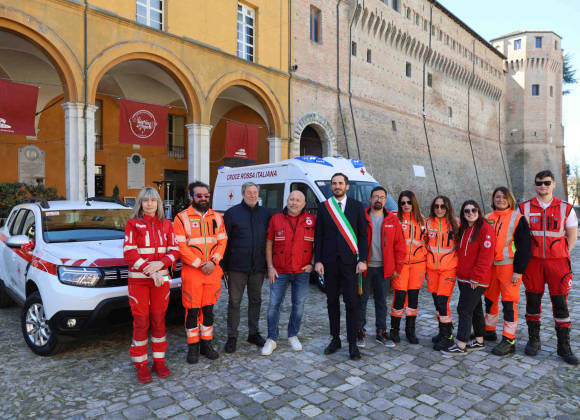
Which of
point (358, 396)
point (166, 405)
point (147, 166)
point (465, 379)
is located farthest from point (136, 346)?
point (147, 166)

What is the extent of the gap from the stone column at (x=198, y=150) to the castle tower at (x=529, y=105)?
37.0 m

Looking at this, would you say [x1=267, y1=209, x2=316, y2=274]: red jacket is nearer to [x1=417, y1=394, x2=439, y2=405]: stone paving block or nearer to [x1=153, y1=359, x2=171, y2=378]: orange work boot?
[x1=153, y1=359, x2=171, y2=378]: orange work boot

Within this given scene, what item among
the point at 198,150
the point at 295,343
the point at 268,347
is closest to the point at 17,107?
the point at 198,150

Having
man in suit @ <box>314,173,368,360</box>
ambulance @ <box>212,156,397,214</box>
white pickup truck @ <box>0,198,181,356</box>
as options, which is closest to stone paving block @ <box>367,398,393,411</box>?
man in suit @ <box>314,173,368,360</box>

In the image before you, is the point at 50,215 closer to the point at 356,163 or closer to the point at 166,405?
the point at 166,405

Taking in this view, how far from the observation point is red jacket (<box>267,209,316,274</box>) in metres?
4.58

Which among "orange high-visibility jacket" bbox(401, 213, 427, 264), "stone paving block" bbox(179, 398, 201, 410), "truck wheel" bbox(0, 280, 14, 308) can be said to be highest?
"orange high-visibility jacket" bbox(401, 213, 427, 264)

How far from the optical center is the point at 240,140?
17125mm

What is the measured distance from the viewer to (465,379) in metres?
3.91

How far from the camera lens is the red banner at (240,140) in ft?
55.1

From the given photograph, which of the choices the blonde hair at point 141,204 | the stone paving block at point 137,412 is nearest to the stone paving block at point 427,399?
the stone paving block at point 137,412

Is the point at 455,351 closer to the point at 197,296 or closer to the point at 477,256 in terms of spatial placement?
the point at 477,256

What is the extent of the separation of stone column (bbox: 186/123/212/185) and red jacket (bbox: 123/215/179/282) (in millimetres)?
11407

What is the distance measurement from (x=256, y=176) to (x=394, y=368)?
616 cm
